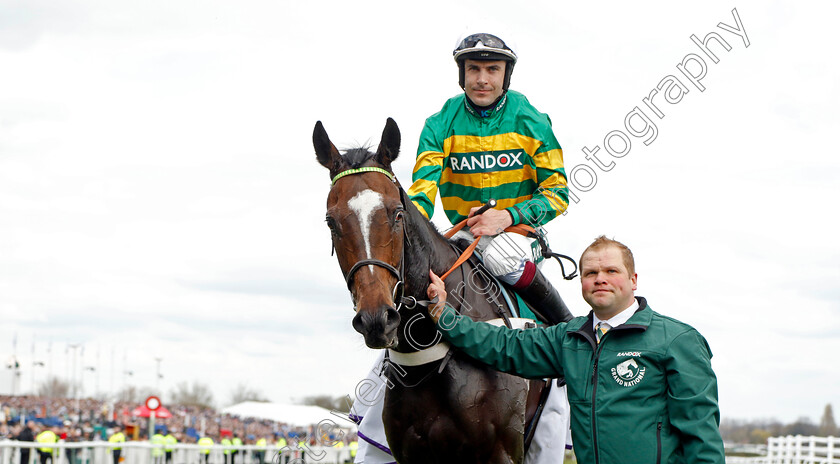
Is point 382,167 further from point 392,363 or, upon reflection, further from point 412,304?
point 392,363

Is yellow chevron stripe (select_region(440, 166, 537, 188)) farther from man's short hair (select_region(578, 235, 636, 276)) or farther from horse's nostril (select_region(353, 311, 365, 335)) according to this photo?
horse's nostril (select_region(353, 311, 365, 335))

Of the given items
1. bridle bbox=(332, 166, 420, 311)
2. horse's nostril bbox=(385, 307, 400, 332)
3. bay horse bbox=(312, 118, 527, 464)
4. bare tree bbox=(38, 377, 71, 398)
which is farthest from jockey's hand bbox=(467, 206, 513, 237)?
bare tree bbox=(38, 377, 71, 398)

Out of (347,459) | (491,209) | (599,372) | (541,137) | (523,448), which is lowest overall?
(347,459)

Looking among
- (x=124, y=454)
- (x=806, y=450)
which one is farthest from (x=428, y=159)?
(x=806, y=450)

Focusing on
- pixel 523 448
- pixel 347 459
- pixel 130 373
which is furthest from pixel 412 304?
pixel 130 373

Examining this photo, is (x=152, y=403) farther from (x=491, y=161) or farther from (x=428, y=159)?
(x=491, y=161)

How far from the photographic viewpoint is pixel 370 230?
11.2 ft

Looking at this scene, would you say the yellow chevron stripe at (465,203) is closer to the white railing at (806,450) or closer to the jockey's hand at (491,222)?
the jockey's hand at (491,222)

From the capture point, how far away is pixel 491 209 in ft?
14.3

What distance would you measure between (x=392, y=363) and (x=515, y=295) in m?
0.85

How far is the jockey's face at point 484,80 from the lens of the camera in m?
4.71

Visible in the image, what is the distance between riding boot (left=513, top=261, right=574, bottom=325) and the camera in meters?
4.29

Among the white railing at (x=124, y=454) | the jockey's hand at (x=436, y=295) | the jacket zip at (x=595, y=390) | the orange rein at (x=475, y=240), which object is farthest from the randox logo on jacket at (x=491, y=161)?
the white railing at (x=124, y=454)

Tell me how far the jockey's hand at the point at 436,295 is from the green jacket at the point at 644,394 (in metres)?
0.67
